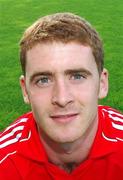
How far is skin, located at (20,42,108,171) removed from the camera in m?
2.41

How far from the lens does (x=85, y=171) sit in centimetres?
279

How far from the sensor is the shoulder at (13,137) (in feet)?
9.23

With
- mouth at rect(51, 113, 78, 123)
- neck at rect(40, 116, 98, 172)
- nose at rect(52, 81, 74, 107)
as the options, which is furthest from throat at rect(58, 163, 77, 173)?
nose at rect(52, 81, 74, 107)

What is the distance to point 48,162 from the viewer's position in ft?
9.20

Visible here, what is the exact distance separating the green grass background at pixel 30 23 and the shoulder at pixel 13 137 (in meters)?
2.55

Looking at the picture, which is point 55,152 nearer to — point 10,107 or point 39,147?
point 39,147

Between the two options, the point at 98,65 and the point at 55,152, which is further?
the point at 55,152

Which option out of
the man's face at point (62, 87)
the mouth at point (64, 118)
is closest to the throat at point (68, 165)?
the man's face at point (62, 87)

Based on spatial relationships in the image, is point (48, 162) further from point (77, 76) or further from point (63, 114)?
point (77, 76)

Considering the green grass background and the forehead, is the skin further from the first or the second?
the green grass background

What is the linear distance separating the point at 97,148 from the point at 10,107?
11.7 ft

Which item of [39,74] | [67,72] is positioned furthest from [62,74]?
[39,74]

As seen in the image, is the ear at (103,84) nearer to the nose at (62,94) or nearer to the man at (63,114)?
the man at (63,114)

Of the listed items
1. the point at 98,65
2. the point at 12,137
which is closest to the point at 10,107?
the point at 12,137
